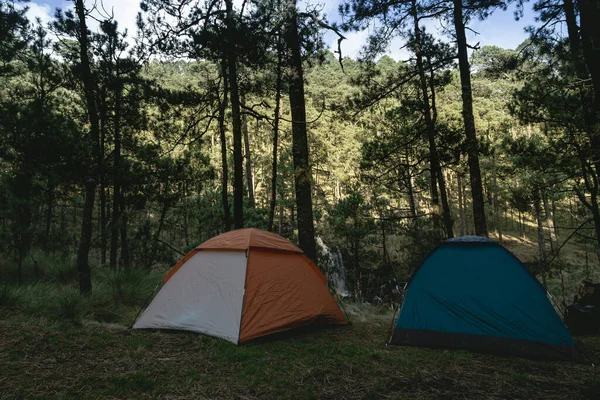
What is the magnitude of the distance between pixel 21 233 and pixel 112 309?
12.1 ft

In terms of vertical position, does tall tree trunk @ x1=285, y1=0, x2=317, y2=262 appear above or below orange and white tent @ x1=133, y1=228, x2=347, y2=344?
above

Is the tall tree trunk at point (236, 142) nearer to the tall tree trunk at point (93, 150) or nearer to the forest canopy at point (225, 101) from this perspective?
the forest canopy at point (225, 101)

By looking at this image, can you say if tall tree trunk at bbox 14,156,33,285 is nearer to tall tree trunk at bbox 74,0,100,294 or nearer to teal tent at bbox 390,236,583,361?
tall tree trunk at bbox 74,0,100,294

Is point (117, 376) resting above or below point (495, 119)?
below

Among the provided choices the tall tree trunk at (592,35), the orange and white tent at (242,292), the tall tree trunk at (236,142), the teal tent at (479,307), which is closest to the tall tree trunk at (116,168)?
the tall tree trunk at (236,142)

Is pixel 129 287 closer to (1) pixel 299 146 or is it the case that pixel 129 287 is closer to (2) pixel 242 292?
(2) pixel 242 292

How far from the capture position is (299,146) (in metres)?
7.36

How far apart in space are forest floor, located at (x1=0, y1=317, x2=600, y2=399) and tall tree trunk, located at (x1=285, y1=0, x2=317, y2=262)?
8.50 feet

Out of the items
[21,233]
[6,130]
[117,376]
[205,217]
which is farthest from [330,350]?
[205,217]

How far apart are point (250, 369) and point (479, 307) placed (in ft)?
11.2

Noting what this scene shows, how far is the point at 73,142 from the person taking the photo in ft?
23.1

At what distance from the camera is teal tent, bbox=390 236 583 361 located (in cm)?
455

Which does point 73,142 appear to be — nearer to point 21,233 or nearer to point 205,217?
point 21,233

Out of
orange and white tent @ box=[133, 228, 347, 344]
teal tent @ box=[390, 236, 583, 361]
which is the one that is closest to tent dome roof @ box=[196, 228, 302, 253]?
orange and white tent @ box=[133, 228, 347, 344]
